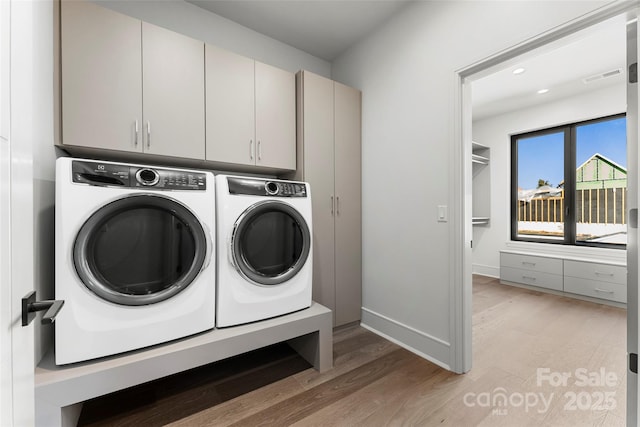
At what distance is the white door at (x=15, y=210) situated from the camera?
50 cm

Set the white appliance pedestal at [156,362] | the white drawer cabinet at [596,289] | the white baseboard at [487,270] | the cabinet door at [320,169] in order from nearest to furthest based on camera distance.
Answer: the white appliance pedestal at [156,362]
the cabinet door at [320,169]
the white drawer cabinet at [596,289]
the white baseboard at [487,270]

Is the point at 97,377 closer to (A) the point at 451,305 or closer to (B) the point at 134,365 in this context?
(B) the point at 134,365

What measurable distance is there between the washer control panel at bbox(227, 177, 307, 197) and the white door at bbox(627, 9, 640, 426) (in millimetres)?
1604

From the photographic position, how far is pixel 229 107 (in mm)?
1899

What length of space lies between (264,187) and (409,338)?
1548 mm

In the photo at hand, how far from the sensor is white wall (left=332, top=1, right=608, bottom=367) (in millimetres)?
1664

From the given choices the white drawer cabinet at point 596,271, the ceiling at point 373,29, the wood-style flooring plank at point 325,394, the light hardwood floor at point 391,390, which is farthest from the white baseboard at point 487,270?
the wood-style flooring plank at point 325,394

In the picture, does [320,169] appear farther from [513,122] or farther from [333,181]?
[513,122]

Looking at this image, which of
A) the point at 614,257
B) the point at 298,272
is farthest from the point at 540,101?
the point at 298,272

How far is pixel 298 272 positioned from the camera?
1784 millimetres

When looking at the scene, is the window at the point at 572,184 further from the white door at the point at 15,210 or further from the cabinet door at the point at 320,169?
the white door at the point at 15,210

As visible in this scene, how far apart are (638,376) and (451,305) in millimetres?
804

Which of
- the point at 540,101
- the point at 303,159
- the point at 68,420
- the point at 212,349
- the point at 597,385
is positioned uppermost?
the point at 540,101

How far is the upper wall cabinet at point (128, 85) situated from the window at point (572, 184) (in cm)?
445
